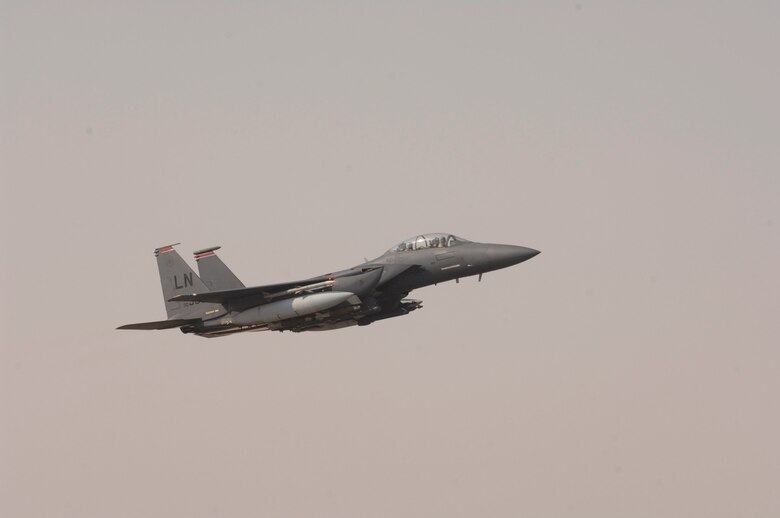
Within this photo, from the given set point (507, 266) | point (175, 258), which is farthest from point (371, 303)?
point (175, 258)

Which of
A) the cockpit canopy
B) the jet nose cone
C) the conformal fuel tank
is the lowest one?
the conformal fuel tank

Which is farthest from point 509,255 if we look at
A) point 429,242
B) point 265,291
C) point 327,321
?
point 265,291

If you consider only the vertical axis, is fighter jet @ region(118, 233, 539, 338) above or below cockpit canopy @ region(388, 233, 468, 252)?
below

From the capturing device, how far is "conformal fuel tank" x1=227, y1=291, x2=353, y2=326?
45.5 metres

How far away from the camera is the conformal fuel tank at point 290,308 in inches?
1790

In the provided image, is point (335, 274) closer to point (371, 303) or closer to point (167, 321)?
point (371, 303)

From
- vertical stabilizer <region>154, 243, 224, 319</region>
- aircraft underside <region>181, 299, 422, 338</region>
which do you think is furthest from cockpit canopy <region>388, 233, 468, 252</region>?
vertical stabilizer <region>154, 243, 224, 319</region>

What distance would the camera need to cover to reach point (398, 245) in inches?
1874

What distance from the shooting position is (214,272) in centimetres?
5056

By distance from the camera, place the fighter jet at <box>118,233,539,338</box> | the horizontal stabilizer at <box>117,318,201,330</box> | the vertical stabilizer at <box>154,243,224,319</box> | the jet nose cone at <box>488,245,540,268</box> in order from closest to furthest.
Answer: the fighter jet at <box>118,233,539,338</box> < the jet nose cone at <box>488,245,540,268</box> < the horizontal stabilizer at <box>117,318,201,330</box> < the vertical stabilizer at <box>154,243,224,319</box>

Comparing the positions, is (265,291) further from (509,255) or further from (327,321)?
(509,255)

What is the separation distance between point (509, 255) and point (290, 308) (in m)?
7.76

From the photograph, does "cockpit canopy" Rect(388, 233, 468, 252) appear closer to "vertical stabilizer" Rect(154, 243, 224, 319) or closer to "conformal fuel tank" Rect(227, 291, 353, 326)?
"conformal fuel tank" Rect(227, 291, 353, 326)

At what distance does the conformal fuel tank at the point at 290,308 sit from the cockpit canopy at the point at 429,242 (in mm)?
2902
